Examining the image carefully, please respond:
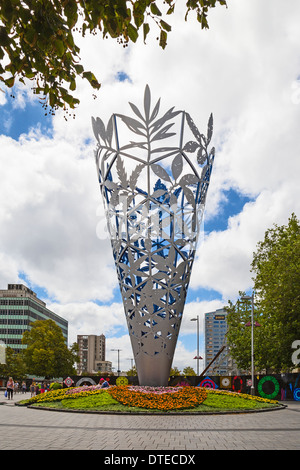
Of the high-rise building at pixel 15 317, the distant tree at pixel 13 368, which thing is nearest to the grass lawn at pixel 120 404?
the distant tree at pixel 13 368

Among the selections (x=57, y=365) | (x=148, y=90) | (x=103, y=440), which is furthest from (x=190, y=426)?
(x=57, y=365)

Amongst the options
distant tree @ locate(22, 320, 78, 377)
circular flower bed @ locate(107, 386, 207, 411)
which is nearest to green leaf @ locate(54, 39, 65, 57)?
circular flower bed @ locate(107, 386, 207, 411)

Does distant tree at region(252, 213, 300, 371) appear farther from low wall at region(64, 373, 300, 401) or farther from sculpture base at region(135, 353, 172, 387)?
sculpture base at region(135, 353, 172, 387)

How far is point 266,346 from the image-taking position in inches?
1451

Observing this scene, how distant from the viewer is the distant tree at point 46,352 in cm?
5980

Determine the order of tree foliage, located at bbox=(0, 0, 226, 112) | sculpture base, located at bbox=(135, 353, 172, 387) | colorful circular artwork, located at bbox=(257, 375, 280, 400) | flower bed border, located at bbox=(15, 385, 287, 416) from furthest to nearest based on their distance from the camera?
1. colorful circular artwork, located at bbox=(257, 375, 280, 400)
2. sculpture base, located at bbox=(135, 353, 172, 387)
3. flower bed border, located at bbox=(15, 385, 287, 416)
4. tree foliage, located at bbox=(0, 0, 226, 112)

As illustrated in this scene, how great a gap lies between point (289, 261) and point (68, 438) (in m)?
27.1

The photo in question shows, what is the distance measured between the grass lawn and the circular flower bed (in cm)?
22

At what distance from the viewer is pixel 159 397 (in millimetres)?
19672

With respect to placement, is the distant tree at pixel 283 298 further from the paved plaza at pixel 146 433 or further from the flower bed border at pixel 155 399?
the paved plaza at pixel 146 433

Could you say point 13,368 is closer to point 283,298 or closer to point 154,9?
point 283,298

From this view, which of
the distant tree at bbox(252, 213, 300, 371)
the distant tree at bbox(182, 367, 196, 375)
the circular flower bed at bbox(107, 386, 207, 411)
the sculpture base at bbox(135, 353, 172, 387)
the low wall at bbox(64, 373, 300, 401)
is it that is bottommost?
the distant tree at bbox(182, 367, 196, 375)

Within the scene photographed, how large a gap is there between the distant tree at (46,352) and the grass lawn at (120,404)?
126 feet

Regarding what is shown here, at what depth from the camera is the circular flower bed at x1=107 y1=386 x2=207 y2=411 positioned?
18.8 metres
